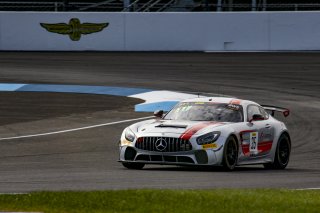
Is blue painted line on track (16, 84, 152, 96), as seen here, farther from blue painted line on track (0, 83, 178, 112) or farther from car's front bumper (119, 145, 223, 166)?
car's front bumper (119, 145, 223, 166)

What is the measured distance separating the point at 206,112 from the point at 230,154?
42.2 inches

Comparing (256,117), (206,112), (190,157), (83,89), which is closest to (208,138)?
(190,157)

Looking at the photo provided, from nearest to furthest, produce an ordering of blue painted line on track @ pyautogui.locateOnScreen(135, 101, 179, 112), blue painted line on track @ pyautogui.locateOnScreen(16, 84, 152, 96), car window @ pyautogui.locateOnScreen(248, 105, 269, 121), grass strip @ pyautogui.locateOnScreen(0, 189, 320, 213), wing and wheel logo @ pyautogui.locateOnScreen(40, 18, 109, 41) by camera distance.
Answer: grass strip @ pyautogui.locateOnScreen(0, 189, 320, 213) < car window @ pyautogui.locateOnScreen(248, 105, 269, 121) < blue painted line on track @ pyautogui.locateOnScreen(135, 101, 179, 112) < blue painted line on track @ pyautogui.locateOnScreen(16, 84, 152, 96) < wing and wheel logo @ pyautogui.locateOnScreen(40, 18, 109, 41)

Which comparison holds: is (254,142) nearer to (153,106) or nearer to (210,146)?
(210,146)

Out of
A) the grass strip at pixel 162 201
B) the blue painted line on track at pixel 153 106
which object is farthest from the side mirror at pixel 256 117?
the blue painted line on track at pixel 153 106

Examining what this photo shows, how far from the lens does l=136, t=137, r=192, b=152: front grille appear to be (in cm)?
1544

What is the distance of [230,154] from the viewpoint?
15742 mm

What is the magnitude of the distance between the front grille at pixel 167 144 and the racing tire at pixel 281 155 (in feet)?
6.91

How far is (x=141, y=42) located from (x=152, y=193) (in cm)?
2296

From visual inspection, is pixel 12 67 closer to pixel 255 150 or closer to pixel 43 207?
pixel 255 150

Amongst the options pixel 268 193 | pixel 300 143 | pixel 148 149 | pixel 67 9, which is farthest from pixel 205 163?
pixel 67 9

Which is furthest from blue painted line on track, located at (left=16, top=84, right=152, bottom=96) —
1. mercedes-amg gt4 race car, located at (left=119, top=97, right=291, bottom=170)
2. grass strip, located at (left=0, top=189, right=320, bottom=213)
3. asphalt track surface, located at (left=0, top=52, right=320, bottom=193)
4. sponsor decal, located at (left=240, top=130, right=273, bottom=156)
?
grass strip, located at (left=0, top=189, right=320, bottom=213)

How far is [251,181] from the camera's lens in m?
14.1

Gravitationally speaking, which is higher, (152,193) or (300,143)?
(152,193)
